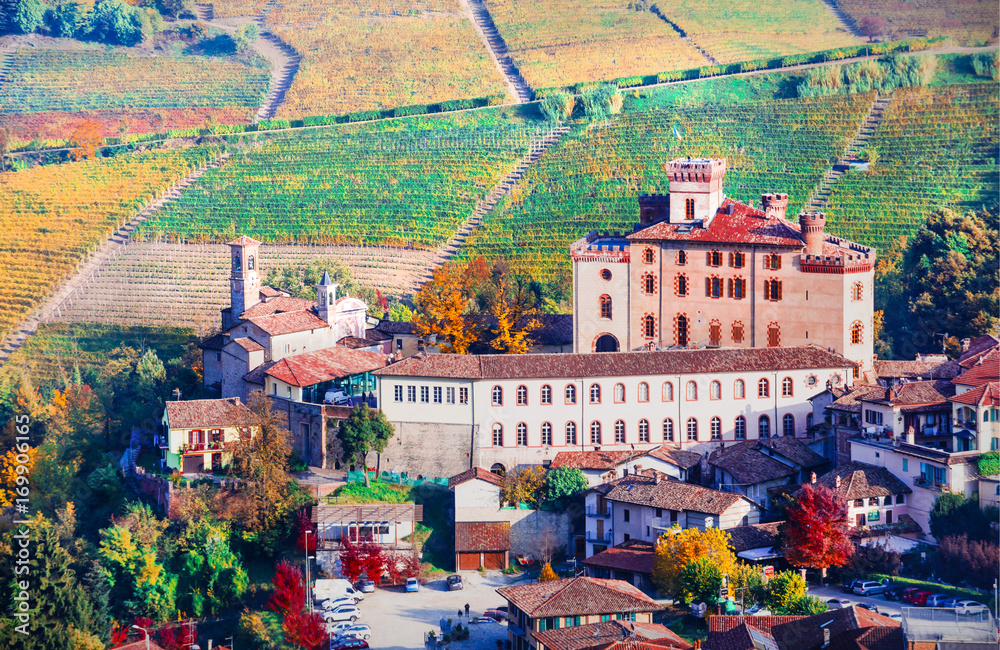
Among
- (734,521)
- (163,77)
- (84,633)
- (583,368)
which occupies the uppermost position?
(163,77)

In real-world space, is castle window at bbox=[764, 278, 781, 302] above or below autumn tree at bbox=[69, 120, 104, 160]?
below

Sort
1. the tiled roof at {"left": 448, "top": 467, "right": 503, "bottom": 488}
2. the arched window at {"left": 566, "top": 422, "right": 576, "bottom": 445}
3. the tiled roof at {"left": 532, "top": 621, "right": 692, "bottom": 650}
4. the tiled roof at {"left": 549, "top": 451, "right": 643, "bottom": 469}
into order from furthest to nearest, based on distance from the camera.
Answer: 1. the arched window at {"left": 566, "top": 422, "right": 576, "bottom": 445}
2. the tiled roof at {"left": 549, "top": 451, "right": 643, "bottom": 469}
3. the tiled roof at {"left": 448, "top": 467, "right": 503, "bottom": 488}
4. the tiled roof at {"left": 532, "top": 621, "right": 692, "bottom": 650}

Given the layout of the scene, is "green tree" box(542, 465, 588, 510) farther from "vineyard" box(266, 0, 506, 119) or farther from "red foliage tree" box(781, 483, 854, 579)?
"vineyard" box(266, 0, 506, 119)

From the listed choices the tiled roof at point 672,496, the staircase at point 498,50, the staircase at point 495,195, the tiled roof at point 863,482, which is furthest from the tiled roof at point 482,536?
the staircase at point 498,50

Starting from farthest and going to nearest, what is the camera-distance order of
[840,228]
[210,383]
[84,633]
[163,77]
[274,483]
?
[163,77] < [840,228] < [210,383] < [274,483] < [84,633]

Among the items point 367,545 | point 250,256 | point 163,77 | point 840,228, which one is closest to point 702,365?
point 367,545

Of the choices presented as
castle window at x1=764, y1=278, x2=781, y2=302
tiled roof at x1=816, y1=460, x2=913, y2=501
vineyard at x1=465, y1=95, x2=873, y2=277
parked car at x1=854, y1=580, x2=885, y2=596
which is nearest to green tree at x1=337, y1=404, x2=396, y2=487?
tiled roof at x1=816, y1=460, x2=913, y2=501

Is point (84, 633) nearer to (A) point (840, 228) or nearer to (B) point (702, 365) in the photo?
(B) point (702, 365)
